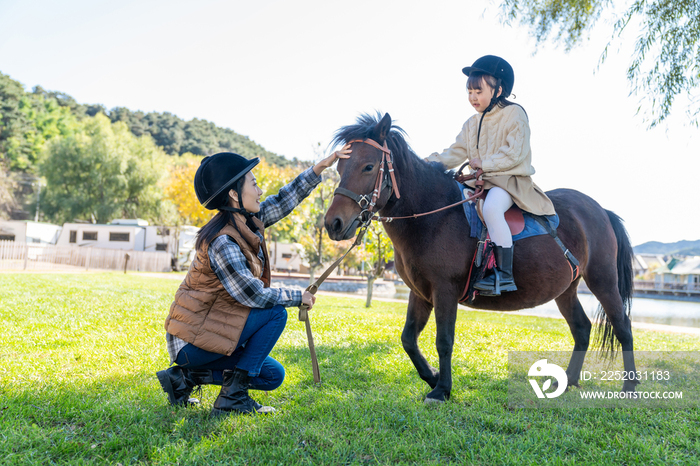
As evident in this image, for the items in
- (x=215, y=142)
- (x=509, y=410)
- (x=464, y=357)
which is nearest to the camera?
(x=509, y=410)

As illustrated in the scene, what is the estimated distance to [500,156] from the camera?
3.40m

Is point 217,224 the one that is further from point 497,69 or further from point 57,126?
point 57,126

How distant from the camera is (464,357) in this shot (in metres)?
4.86

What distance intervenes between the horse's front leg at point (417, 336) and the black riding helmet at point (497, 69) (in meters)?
1.95

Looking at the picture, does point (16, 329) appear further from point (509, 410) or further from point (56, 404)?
point (509, 410)

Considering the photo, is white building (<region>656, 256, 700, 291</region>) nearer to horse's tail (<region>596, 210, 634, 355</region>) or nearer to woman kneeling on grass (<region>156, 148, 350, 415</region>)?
horse's tail (<region>596, 210, 634, 355</region>)

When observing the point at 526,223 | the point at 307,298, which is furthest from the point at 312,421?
the point at 526,223

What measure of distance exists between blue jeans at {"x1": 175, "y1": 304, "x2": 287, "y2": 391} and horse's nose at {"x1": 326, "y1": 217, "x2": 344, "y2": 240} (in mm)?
627

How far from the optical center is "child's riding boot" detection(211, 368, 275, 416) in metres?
2.74

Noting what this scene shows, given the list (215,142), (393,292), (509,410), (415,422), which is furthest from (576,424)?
(215,142)

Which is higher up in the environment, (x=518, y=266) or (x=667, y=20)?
(x=667, y=20)

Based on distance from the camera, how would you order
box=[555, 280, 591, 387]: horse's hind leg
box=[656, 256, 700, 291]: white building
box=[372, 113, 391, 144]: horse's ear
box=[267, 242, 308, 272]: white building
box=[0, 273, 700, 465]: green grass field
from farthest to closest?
box=[656, 256, 700, 291]: white building, box=[267, 242, 308, 272]: white building, box=[555, 280, 591, 387]: horse's hind leg, box=[372, 113, 391, 144]: horse's ear, box=[0, 273, 700, 465]: green grass field

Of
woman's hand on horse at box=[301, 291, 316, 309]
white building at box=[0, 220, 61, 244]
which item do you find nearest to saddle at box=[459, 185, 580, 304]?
woman's hand on horse at box=[301, 291, 316, 309]

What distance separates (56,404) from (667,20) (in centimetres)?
909
